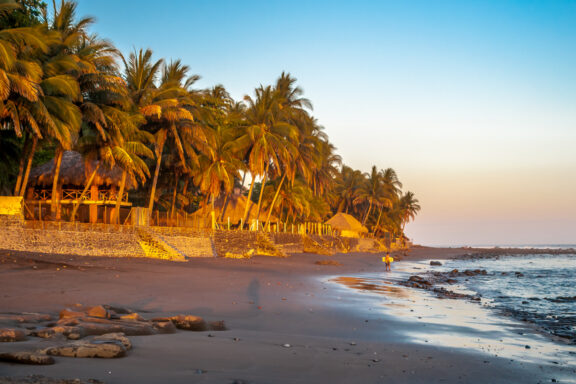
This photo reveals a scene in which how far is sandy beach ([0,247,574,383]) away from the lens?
4355 millimetres

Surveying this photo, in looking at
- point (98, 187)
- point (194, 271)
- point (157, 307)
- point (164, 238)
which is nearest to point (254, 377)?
point (157, 307)

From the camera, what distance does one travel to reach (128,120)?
19.7 metres

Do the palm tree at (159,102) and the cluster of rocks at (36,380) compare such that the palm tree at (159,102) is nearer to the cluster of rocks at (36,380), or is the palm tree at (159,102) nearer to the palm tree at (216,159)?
the palm tree at (216,159)

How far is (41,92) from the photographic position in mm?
15398

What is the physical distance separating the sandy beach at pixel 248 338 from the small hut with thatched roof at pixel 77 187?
10029 mm

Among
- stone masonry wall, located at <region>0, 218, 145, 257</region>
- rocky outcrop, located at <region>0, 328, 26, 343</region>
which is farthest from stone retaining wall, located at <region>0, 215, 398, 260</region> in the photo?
→ rocky outcrop, located at <region>0, 328, 26, 343</region>

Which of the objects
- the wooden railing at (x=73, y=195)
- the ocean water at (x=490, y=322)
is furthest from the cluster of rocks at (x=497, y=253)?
the ocean water at (x=490, y=322)

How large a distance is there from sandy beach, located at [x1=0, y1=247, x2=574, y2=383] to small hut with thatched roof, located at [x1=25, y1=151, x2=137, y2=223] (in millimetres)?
10029

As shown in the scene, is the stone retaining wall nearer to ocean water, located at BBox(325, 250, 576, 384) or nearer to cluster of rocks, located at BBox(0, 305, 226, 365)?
ocean water, located at BBox(325, 250, 576, 384)

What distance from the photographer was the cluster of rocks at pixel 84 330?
161 inches

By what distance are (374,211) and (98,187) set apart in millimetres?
57579

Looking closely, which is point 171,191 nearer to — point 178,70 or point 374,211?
point 178,70

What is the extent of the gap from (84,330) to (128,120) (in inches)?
627

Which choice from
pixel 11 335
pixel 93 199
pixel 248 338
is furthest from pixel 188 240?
pixel 11 335
